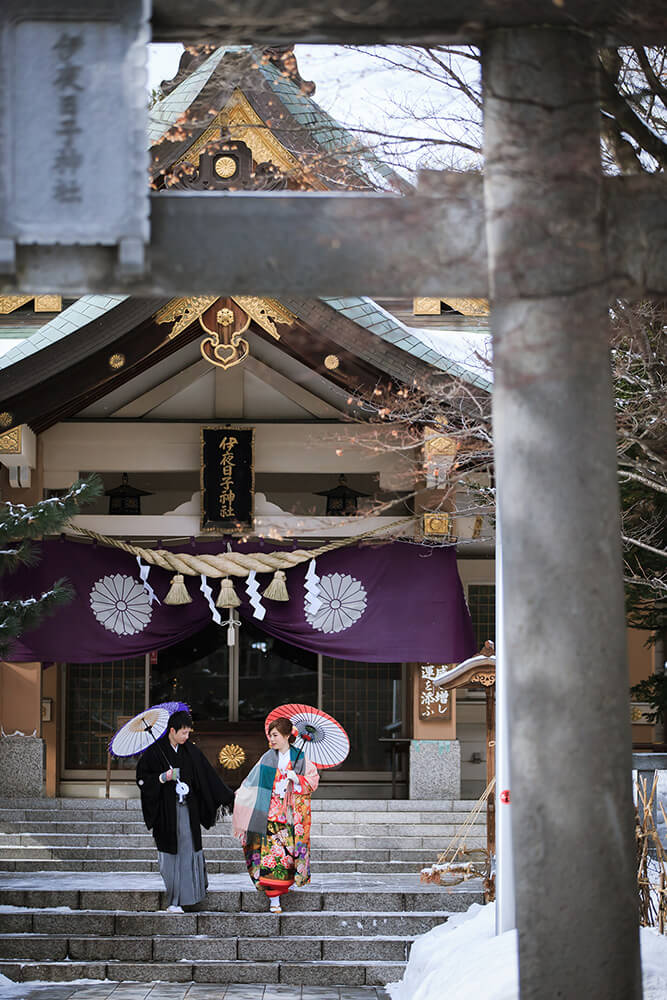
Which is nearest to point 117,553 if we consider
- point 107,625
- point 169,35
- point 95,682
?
point 107,625

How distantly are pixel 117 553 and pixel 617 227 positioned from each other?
9.38 meters

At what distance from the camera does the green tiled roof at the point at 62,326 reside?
1222 cm

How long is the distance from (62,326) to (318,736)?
15.9 feet

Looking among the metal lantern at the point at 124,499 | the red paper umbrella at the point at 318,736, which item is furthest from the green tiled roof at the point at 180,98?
the red paper umbrella at the point at 318,736

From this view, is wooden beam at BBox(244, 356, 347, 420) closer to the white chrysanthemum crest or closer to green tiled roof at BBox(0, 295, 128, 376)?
green tiled roof at BBox(0, 295, 128, 376)

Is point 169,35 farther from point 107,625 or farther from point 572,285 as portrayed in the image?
point 107,625

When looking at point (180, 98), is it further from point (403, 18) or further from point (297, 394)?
point (403, 18)

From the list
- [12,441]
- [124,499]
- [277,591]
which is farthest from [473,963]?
[124,499]

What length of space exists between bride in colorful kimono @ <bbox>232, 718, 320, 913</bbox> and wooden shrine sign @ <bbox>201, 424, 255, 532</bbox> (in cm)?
337

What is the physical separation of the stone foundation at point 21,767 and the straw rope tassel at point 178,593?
2.22 meters

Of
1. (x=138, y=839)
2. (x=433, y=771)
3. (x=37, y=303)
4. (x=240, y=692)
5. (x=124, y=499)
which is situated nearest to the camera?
(x=138, y=839)

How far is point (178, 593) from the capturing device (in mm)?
13070

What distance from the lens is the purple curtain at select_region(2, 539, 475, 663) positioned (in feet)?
43.2

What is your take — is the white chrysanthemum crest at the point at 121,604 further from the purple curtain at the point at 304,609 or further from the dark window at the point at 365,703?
the dark window at the point at 365,703
